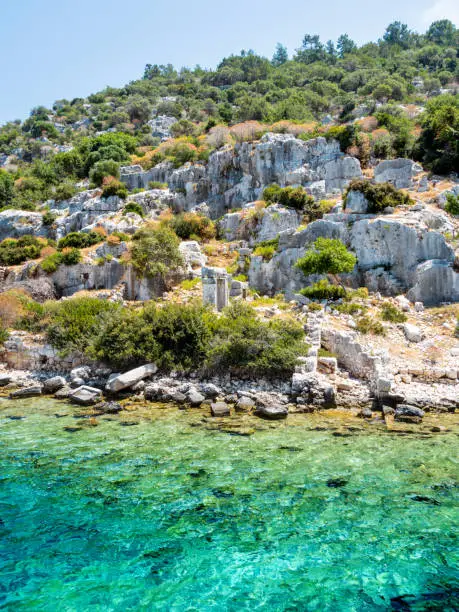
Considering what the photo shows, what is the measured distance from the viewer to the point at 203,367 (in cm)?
1853

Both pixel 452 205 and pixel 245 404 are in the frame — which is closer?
pixel 245 404

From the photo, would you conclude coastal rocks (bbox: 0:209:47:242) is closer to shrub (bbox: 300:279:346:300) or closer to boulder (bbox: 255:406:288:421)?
shrub (bbox: 300:279:346:300)

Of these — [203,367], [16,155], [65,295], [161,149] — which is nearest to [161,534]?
[203,367]

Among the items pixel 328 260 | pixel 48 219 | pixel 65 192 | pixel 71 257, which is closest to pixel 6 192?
pixel 65 192

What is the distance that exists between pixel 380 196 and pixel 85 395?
77.0 feet

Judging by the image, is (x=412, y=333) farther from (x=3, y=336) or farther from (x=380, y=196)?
(x=3, y=336)

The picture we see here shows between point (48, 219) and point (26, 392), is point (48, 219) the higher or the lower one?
the higher one

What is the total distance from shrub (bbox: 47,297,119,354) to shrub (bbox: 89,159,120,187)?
3041cm

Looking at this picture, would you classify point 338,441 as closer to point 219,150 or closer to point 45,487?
point 45,487

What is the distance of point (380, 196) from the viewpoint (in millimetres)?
28875

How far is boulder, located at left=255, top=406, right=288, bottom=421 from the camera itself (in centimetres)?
1437

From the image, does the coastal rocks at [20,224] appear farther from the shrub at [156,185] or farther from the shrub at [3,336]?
the shrub at [3,336]

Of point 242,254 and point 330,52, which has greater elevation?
point 330,52

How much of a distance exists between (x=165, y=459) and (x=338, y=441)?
5.00 meters
